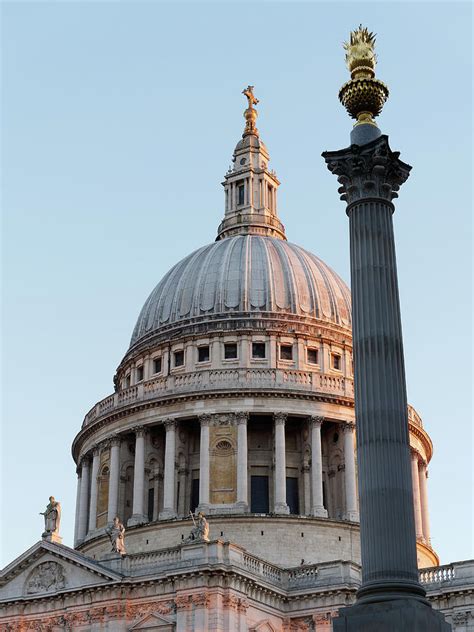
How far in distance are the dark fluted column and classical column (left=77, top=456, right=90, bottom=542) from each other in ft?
163

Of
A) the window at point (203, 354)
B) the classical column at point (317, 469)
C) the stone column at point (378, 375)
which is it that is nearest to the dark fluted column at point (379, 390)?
the stone column at point (378, 375)

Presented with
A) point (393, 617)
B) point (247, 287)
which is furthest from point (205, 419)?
point (393, 617)

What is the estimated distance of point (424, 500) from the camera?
75.8 metres

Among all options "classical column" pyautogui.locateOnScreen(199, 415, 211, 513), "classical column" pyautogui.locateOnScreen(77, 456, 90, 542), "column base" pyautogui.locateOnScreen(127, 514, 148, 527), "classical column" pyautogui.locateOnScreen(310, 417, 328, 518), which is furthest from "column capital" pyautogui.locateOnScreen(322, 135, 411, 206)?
"classical column" pyautogui.locateOnScreen(77, 456, 90, 542)

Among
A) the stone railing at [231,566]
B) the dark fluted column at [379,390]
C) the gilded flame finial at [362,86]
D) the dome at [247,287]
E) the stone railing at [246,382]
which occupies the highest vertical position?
the dome at [247,287]

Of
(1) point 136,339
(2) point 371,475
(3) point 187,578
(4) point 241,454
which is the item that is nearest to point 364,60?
(2) point 371,475

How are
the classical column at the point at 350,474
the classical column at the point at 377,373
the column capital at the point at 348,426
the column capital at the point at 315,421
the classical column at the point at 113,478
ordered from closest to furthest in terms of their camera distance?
the classical column at the point at 377,373, the classical column at the point at 350,474, the column capital at the point at 315,421, the column capital at the point at 348,426, the classical column at the point at 113,478

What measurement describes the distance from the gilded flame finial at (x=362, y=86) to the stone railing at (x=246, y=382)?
40.3 metres

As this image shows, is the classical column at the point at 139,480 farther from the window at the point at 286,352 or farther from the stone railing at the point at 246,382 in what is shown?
the window at the point at 286,352

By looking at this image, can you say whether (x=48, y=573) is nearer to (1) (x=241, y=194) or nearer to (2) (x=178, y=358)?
(2) (x=178, y=358)

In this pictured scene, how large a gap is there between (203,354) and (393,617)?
51374mm

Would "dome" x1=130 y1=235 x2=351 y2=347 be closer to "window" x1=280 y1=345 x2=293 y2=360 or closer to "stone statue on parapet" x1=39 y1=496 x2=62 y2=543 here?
"window" x1=280 y1=345 x2=293 y2=360

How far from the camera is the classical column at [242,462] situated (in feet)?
222

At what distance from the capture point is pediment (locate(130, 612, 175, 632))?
180ft
